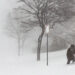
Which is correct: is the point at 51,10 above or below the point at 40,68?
above

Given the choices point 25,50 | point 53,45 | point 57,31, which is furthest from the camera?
point 25,50

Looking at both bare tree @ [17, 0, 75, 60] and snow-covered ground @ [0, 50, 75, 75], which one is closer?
snow-covered ground @ [0, 50, 75, 75]

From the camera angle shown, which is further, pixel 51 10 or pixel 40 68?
pixel 51 10

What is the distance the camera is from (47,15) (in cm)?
2044

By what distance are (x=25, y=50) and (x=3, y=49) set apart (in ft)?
29.8

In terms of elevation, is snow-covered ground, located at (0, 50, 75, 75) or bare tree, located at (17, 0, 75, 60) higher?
bare tree, located at (17, 0, 75, 60)

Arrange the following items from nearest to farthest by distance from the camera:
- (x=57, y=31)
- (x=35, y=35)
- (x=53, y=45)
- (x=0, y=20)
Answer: (x=57, y=31)
(x=53, y=45)
(x=35, y=35)
(x=0, y=20)

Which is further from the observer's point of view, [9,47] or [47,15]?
[9,47]

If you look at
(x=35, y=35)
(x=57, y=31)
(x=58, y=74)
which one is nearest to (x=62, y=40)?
(x=57, y=31)

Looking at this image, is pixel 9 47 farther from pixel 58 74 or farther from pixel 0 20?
pixel 58 74

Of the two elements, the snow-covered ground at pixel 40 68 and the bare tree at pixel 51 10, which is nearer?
the snow-covered ground at pixel 40 68

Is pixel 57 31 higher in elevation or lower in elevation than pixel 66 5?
lower

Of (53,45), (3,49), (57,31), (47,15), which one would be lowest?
(3,49)

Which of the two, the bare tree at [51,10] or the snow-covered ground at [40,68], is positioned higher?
the bare tree at [51,10]
